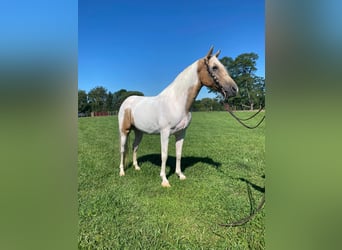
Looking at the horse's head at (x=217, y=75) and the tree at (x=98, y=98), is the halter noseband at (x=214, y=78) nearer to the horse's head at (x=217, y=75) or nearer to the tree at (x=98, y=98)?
the horse's head at (x=217, y=75)

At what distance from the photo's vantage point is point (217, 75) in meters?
1.66

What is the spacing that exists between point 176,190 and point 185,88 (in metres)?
0.75

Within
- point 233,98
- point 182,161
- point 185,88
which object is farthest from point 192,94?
point 182,161

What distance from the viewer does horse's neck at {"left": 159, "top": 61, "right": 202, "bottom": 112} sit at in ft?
5.73

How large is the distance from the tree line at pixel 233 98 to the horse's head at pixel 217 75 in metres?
0.03

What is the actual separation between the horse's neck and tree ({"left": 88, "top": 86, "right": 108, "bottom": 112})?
408 millimetres

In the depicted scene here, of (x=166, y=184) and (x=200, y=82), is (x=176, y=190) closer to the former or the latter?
(x=166, y=184)
